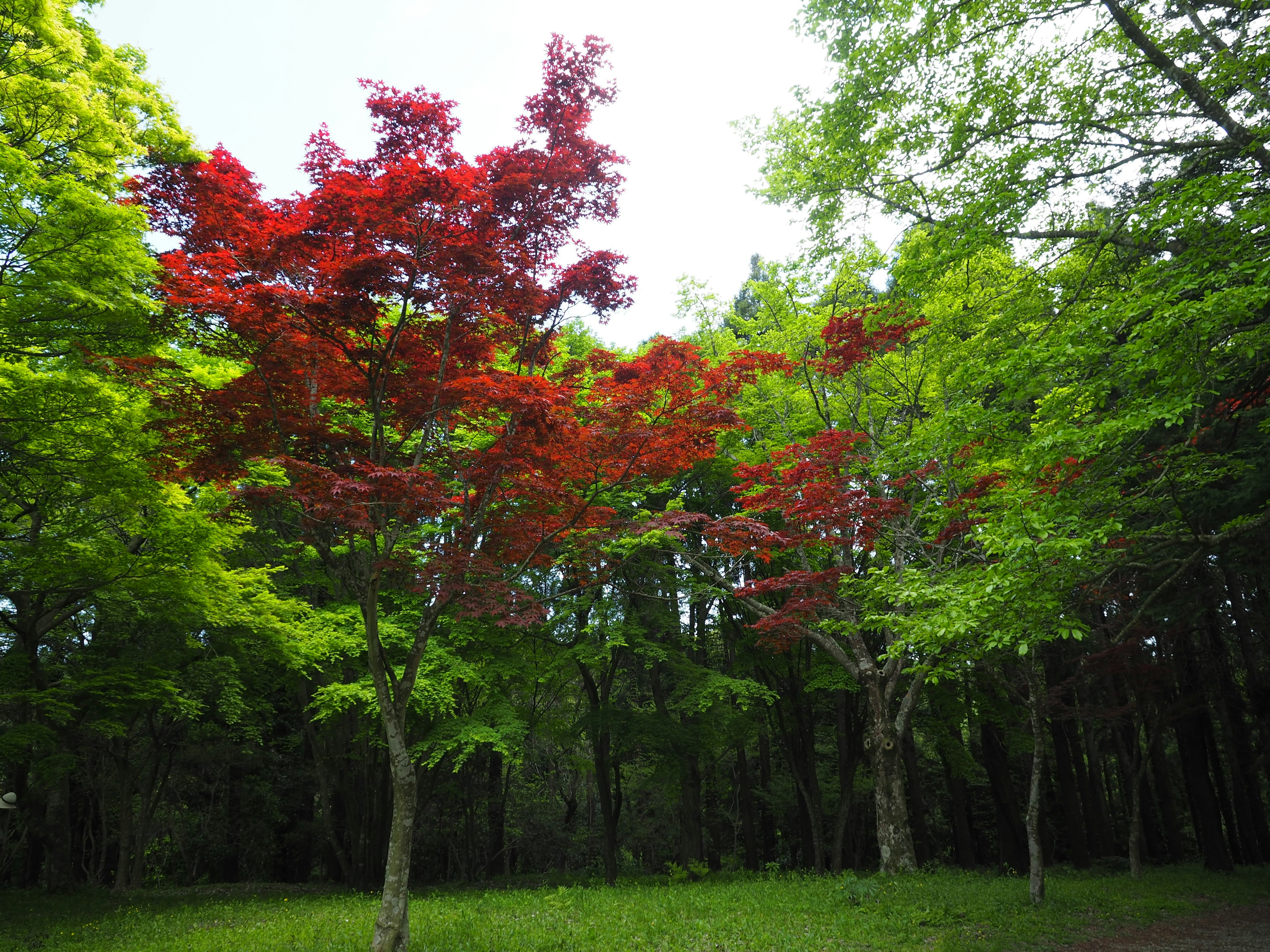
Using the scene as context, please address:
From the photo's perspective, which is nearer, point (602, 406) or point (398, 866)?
point (398, 866)

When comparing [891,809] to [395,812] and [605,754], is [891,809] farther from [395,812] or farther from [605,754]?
[395,812]

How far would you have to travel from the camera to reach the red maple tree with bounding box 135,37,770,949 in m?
7.26

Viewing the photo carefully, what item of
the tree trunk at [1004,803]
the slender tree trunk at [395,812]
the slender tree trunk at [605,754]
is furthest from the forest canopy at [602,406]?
the tree trunk at [1004,803]

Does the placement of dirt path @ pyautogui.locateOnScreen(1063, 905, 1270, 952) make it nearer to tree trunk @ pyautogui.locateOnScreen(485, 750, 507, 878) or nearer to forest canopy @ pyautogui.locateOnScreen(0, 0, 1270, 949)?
forest canopy @ pyautogui.locateOnScreen(0, 0, 1270, 949)

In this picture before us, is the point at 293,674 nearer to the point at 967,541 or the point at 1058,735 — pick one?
the point at 967,541

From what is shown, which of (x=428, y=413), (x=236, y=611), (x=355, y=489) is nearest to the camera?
(x=355, y=489)

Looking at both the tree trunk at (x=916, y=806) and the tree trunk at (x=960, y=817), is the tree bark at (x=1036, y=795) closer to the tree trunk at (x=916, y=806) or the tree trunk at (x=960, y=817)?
the tree trunk at (x=916, y=806)

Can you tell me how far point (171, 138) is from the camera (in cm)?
1049

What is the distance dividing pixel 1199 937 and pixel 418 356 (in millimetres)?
12463

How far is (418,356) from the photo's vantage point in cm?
837

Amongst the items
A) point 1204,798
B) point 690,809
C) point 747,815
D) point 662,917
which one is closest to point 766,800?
point 747,815

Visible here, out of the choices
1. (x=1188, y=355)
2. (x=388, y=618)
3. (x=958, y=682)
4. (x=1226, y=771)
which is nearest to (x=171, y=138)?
(x=388, y=618)

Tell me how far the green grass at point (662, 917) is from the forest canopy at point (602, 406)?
107cm

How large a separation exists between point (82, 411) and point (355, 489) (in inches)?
173
